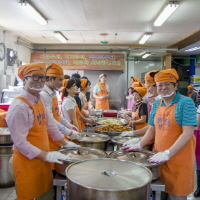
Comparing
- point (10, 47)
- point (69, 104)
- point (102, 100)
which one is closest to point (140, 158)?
point (69, 104)

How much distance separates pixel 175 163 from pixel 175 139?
0.69 feet

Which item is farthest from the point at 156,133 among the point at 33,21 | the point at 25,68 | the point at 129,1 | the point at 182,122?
the point at 33,21

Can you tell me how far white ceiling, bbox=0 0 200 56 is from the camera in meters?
4.76

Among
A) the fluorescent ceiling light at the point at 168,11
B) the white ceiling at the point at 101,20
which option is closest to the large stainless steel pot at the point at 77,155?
the white ceiling at the point at 101,20

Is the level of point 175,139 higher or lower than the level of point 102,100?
lower

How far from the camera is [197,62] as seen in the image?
1384cm

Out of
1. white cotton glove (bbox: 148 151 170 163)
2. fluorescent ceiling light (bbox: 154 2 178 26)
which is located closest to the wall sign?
fluorescent ceiling light (bbox: 154 2 178 26)

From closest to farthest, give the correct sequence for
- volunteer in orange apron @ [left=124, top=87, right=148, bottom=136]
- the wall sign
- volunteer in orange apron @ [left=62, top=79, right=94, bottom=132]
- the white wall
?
volunteer in orange apron @ [left=62, top=79, right=94, bottom=132] < volunteer in orange apron @ [left=124, top=87, right=148, bottom=136] < the white wall < the wall sign

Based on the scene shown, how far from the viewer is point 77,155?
6.00ft

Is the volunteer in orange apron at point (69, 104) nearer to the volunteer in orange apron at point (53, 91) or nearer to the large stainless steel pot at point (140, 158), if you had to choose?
the volunteer in orange apron at point (53, 91)

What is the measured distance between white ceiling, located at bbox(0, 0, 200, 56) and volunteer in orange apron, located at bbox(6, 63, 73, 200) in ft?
11.1

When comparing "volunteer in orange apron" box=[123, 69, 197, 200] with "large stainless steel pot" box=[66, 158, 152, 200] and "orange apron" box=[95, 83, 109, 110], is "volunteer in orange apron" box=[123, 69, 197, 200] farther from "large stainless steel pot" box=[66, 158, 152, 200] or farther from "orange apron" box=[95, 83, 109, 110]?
"orange apron" box=[95, 83, 109, 110]

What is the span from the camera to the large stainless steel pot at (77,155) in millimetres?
1680

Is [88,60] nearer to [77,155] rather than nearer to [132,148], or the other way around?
[132,148]
